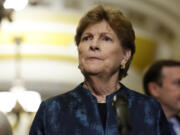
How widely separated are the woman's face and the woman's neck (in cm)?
4

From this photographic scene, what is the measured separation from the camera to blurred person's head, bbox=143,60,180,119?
3377mm

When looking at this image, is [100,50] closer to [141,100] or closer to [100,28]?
[100,28]

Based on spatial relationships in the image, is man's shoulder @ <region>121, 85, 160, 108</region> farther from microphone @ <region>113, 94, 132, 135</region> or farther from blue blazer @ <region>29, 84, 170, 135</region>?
microphone @ <region>113, 94, 132, 135</region>

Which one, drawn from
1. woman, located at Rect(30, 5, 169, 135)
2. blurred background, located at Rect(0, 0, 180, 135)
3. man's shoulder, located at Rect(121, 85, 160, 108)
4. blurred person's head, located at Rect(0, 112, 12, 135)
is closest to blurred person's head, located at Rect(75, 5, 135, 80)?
woman, located at Rect(30, 5, 169, 135)

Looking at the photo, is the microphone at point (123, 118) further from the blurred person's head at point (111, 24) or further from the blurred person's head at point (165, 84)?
the blurred person's head at point (165, 84)

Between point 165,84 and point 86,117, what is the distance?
4.69 ft

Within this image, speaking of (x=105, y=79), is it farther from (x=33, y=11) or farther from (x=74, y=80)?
(x=74, y=80)

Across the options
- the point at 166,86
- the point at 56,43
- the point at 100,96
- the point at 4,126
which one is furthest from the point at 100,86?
the point at 56,43

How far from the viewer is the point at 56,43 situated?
12.7 metres

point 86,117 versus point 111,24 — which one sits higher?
point 111,24

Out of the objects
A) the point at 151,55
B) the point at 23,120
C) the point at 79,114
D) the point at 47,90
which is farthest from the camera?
the point at 47,90

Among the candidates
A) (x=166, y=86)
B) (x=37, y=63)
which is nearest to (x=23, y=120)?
(x=37, y=63)

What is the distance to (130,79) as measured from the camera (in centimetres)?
1323

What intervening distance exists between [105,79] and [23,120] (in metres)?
7.35
